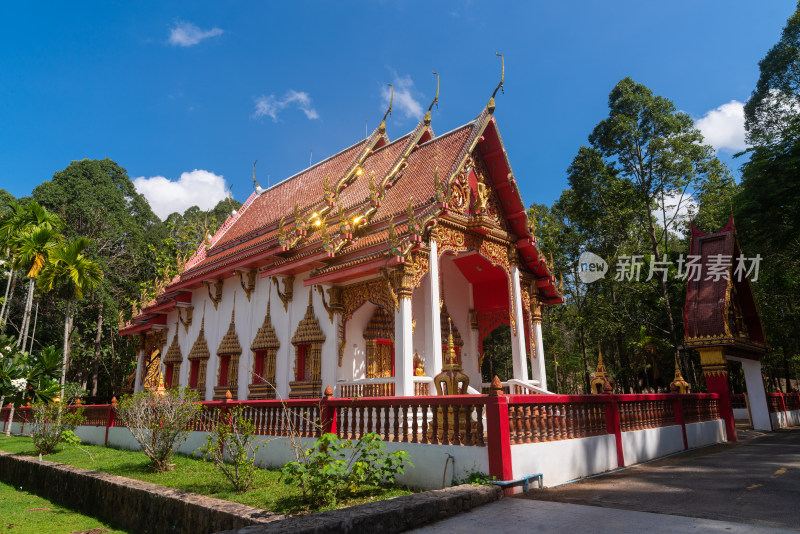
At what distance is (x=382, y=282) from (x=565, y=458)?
5041 millimetres

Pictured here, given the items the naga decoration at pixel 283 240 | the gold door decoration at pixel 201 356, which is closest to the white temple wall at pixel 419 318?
the naga decoration at pixel 283 240

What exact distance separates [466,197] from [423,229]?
1988 millimetres

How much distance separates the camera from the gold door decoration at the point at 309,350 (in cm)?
1091

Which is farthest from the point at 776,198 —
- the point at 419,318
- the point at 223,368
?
the point at 223,368

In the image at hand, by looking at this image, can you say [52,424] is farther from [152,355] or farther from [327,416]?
[327,416]

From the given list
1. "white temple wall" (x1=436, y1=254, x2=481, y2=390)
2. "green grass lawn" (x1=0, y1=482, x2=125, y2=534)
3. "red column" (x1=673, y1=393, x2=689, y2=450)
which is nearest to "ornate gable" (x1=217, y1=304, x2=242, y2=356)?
"green grass lawn" (x1=0, y1=482, x2=125, y2=534)

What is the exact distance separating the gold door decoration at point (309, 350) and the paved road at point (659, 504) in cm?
643

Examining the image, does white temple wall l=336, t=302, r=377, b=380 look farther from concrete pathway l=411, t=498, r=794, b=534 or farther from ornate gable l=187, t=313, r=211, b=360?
concrete pathway l=411, t=498, r=794, b=534

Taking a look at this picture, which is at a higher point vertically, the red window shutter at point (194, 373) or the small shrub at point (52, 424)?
the red window shutter at point (194, 373)

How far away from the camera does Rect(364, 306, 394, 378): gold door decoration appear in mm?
11344

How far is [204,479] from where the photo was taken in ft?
23.0

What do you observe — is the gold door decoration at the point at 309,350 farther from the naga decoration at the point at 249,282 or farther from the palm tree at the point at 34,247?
the palm tree at the point at 34,247

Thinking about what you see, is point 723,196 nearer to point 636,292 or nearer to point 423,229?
point 636,292

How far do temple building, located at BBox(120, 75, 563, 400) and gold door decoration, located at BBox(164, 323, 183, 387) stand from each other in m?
0.14
